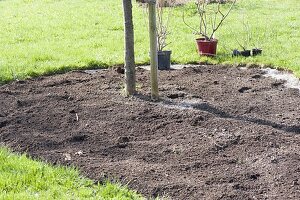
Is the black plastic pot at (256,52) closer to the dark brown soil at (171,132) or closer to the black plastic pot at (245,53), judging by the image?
the black plastic pot at (245,53)

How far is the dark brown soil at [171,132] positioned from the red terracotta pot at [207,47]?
1.35 meters

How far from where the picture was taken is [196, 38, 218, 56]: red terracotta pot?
941 cm

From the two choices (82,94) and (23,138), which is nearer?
(23,138)

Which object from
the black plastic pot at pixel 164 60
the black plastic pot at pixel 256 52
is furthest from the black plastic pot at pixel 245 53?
the black plastic pot at pixel 164 60

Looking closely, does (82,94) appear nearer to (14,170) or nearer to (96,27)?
(14,170)

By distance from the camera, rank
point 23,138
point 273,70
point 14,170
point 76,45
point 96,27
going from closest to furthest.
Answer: point 14,170 → point 23,138 → point 273,70 → point 76,45 → point 96,27

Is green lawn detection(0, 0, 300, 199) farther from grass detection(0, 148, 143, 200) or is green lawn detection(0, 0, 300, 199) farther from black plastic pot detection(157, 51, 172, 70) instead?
black plastic pot detection(157, 51, 172, 70)

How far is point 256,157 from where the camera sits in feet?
16.9

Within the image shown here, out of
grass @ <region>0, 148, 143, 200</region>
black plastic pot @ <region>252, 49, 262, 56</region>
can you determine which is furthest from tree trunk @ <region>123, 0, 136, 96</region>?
black plastic pot @ <region>252, 49, 262, 56</region>

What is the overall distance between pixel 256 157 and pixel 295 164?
0.37m

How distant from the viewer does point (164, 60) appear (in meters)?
8.69

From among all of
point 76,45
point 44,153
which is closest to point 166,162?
point 44,153

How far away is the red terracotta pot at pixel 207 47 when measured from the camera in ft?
30.9

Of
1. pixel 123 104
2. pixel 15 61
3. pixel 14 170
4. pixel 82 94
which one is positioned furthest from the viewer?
pixel 15 61
